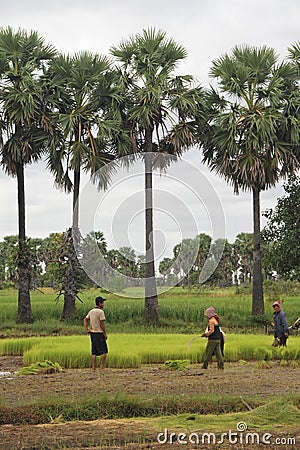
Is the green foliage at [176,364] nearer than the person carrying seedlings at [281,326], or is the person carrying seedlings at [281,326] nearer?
the green foliage at [176,364]

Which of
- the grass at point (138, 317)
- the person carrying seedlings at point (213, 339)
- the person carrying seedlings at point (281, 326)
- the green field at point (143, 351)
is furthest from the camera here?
the grass at point (138, 317)

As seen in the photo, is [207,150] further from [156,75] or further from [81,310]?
[81,310]

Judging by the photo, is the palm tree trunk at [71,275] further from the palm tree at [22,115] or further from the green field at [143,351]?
the green field at [143,351]

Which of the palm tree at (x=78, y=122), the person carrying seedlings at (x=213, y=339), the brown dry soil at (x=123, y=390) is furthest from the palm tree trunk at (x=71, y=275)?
the person carrying seedlings at (x=213, y=339)

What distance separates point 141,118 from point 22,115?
421 centimetres

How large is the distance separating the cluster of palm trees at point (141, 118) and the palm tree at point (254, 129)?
4 centimetres

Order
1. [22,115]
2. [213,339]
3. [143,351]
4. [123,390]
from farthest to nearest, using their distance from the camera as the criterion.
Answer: [22,115] < [143,351] < [213,339] < [123,390]

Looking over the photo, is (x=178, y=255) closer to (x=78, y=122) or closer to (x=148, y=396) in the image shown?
(x=78, y=122)

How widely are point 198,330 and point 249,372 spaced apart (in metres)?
12.6

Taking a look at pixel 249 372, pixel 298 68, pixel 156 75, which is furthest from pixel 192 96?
pixel 249 372

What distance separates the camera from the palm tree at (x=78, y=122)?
29.2m

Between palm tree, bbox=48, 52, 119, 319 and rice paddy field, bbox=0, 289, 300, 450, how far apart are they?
27.8ft

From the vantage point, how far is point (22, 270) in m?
29.4

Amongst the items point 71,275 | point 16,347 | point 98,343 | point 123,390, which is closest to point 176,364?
point 98,343
